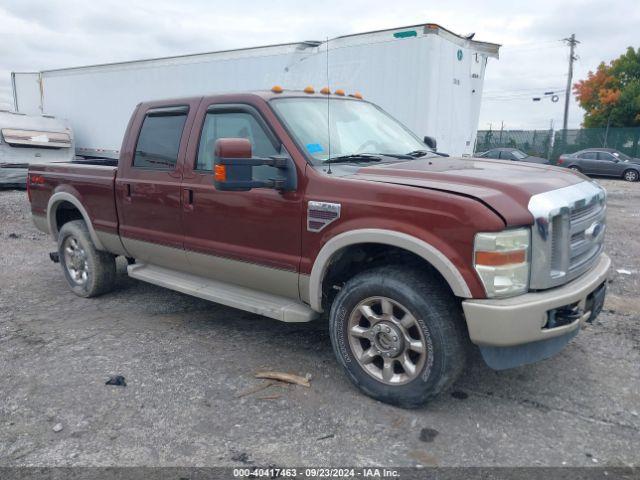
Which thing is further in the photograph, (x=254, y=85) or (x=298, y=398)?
(x=254, y=85)

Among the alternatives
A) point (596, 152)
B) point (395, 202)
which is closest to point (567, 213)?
point (395, 202)

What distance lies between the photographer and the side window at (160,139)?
4.44 m

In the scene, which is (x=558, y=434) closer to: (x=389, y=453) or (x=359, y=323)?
(x=389, y=453)

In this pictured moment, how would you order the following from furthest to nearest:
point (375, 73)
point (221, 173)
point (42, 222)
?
point (375, 73) < point (42, 222) < point (221, 173)

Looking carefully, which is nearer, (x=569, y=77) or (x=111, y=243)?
(x=111, y=243)

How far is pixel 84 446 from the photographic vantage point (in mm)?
2949

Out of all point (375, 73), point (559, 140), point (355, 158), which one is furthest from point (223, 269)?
point (559, 140)

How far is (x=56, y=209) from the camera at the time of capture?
5.79m

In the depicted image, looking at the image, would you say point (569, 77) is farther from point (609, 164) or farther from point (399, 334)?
point (399, 334)

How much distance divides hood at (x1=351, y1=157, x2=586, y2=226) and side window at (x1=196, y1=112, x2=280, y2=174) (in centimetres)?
72

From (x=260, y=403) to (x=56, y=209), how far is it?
3677 millimetres

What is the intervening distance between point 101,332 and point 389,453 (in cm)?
283

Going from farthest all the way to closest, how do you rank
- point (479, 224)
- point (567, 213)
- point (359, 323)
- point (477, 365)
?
point (477, 365) → point (359, 323) → point (567, 213) → point (479, 224)

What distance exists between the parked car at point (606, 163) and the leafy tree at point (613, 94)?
10.9 m
